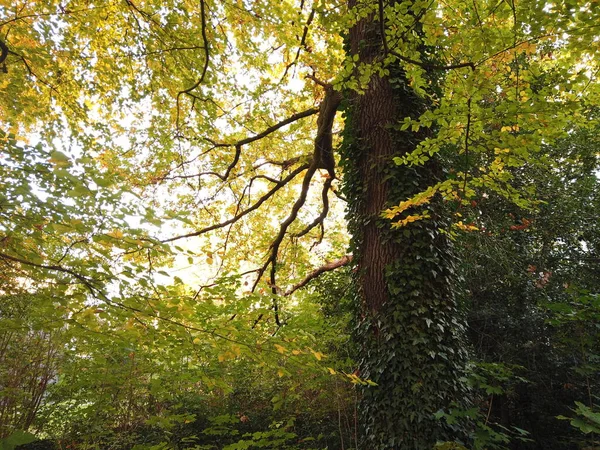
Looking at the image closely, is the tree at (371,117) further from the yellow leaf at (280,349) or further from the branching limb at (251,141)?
the yellow leaf at (280,349)

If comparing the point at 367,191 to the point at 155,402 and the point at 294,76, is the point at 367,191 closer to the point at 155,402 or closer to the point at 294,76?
the point at 294,76

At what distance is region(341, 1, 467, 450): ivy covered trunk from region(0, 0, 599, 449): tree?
0.02 m

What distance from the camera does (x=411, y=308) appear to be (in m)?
3.22

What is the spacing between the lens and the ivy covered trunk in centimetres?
303

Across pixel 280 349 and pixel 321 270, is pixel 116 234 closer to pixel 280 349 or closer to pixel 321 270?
pixel 280 349

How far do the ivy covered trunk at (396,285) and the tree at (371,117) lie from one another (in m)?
0.02

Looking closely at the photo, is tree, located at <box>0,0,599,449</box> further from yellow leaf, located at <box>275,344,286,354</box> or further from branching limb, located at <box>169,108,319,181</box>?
yellow leaf, located at <box>275,344,286,354</box>

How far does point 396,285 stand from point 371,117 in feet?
5.82

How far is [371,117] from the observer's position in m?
3.87

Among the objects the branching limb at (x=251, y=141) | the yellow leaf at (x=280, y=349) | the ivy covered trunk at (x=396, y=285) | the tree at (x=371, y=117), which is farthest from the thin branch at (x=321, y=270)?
the yellow leaf at (x=280, y=349)

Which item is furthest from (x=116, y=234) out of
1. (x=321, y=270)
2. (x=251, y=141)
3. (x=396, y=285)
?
(x=321, y=270)

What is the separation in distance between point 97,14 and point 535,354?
7678 millimetres

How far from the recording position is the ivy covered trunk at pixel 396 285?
3.03 meters

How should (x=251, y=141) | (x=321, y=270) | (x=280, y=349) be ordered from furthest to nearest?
(x=321, y=270)
(x=251, y=141)
(x=280, y=349)
